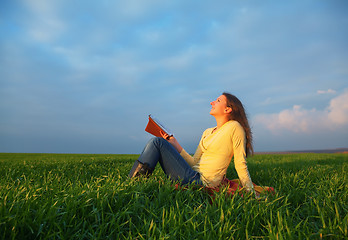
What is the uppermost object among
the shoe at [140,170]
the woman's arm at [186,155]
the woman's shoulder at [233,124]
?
the woman's shoulder at [233,124]

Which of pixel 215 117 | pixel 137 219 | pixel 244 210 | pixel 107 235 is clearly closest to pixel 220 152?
pixel 215 117

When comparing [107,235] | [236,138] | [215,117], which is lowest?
[107,235]

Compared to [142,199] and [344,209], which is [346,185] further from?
[142,199]

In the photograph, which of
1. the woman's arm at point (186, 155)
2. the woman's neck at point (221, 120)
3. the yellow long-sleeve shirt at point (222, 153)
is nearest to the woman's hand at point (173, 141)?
the woman's arm at point (186, 155)

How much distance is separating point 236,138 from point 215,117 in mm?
620

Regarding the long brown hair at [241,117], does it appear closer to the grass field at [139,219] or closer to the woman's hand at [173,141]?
the grass field at [139,219]

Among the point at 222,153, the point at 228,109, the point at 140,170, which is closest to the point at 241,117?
the point at 228,109

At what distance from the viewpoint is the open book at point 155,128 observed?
375 centimetres

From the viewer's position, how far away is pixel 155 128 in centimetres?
388

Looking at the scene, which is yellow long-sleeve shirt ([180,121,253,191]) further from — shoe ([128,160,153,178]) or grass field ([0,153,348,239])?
shoe ([128,160,153,178])

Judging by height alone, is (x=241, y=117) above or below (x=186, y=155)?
above

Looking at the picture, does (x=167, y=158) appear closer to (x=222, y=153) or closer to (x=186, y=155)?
(x=186, y=155)

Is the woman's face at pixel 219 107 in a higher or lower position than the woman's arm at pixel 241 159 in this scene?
higher

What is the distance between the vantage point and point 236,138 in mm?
3494
